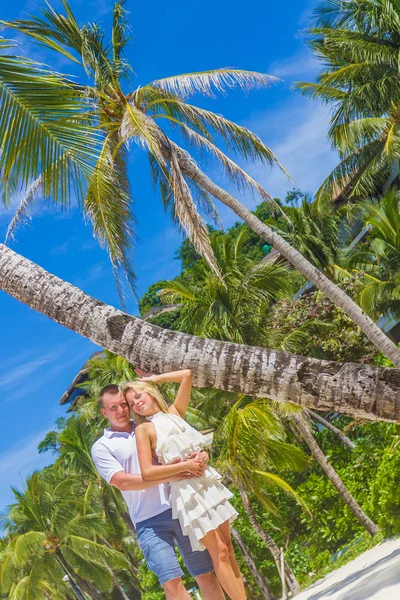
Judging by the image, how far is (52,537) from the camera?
115 feet

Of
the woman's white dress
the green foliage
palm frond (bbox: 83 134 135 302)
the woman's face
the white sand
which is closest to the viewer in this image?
the woman's white dress

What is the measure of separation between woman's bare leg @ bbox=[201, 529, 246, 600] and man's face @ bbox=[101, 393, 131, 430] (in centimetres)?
87

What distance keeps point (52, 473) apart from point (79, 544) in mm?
11215

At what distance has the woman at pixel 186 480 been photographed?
422 cm

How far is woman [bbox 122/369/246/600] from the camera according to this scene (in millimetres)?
4219

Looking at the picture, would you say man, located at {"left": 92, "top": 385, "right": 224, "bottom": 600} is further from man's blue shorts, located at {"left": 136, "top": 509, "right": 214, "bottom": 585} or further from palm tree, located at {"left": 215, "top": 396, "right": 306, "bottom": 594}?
palm tree, located at {"left": 215, "top": 396, "right": 306, "bottom": 594}

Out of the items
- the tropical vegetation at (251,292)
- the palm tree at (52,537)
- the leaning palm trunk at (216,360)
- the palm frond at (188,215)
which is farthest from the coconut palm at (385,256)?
the palm tree at (52,537)

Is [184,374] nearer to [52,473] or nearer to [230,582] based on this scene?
[230,582]

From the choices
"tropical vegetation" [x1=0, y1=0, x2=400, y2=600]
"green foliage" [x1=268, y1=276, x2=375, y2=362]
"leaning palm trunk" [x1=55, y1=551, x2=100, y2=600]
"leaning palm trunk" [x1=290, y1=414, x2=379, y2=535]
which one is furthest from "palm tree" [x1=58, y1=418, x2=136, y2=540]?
"leaning palm trunk" [x1=290, y1=414, x2=379, y2=535]

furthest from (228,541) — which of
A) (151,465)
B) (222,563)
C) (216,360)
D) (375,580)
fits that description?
(375,580)

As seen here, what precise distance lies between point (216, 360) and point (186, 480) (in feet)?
3.60

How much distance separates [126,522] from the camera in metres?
38.5

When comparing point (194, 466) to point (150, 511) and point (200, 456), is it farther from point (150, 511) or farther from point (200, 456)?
point (150, 511)

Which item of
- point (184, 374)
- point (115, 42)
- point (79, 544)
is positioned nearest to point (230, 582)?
point (184, 374)
